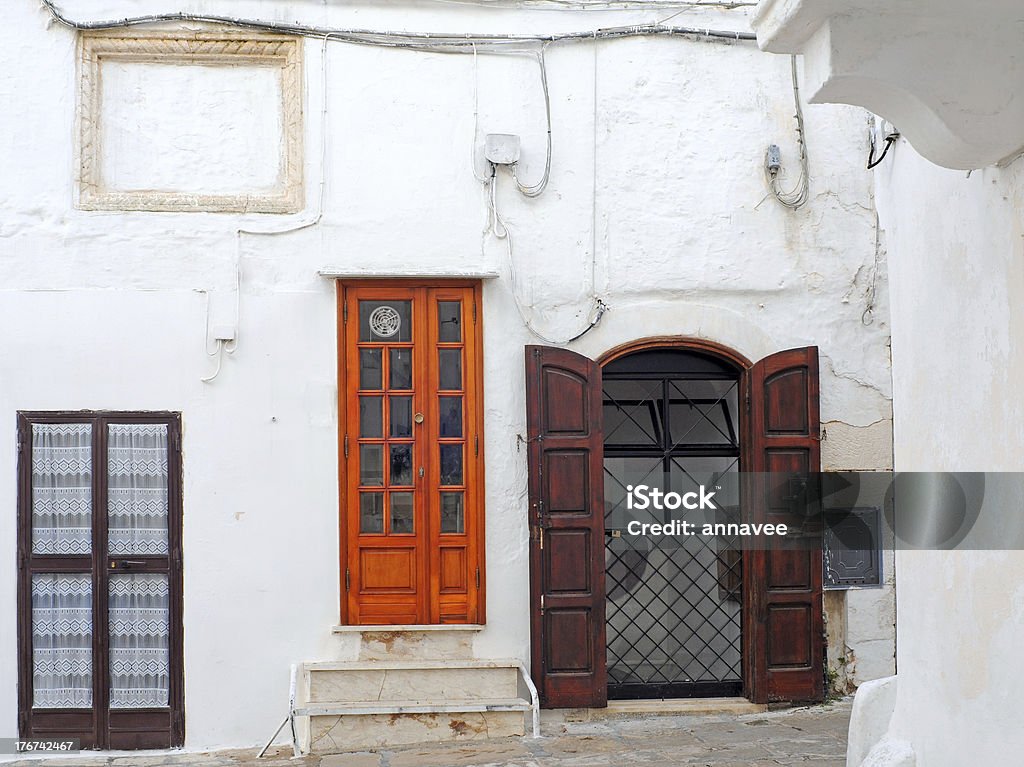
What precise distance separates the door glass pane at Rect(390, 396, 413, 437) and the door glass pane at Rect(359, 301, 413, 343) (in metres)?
0.40

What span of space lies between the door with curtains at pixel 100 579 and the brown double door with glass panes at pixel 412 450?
1.20m

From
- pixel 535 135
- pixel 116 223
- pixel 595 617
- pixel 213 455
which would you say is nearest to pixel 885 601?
pixel 595 617

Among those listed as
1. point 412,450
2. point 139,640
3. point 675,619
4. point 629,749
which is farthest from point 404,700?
point 675,619

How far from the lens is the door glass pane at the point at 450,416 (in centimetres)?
780

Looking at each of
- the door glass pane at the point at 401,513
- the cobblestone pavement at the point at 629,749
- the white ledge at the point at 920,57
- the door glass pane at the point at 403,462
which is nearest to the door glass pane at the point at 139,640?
the cobblestone pavement at the point at 629,749

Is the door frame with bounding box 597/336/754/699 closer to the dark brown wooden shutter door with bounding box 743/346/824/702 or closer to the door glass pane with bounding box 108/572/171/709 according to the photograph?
the dark brown wooden shutter door with bounding box 743/346/824/702

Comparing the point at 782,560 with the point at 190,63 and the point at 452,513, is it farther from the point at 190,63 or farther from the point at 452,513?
the point at 190,63

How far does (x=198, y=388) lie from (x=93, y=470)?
0.84 metres

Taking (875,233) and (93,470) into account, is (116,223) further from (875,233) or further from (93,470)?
(875,233)

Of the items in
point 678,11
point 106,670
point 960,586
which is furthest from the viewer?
point 678,11

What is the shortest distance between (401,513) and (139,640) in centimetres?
185

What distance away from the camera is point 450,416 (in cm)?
781

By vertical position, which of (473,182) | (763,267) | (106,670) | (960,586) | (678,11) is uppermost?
(678,11)

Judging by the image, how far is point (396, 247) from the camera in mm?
7734
